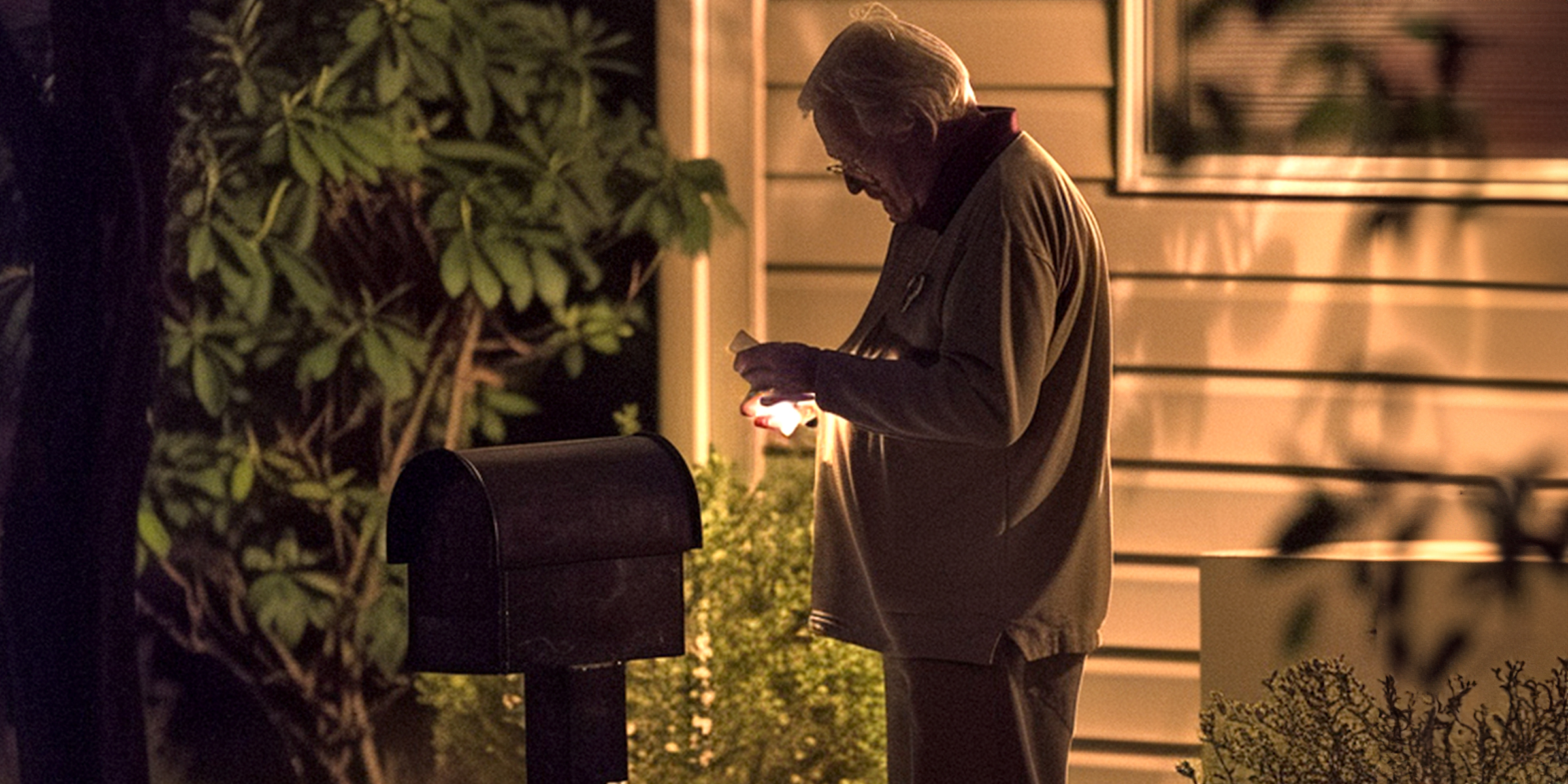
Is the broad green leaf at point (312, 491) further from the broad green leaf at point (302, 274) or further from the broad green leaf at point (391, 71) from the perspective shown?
the broad green leaf at point (391, 71)

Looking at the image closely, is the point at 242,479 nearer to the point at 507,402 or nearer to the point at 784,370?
the point at 507,402

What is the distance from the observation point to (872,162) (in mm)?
3545

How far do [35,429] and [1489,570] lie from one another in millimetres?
2736

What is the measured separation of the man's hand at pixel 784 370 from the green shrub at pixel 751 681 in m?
1.68

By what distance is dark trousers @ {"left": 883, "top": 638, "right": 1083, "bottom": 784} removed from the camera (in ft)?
11.5

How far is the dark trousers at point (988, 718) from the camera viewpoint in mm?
3514

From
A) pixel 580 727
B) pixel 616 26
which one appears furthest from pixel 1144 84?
pixel 580 727

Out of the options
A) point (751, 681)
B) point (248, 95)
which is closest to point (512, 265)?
point (248, 95)

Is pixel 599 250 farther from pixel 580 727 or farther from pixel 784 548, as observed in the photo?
pixel 580 727

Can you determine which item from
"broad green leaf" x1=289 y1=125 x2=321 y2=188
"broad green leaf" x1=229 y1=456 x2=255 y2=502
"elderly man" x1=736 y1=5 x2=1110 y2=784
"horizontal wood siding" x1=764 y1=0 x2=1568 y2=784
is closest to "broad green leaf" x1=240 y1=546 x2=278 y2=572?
"broad green leaf" x1=229 y1=456 x2=255 y2=502

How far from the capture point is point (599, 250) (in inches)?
222

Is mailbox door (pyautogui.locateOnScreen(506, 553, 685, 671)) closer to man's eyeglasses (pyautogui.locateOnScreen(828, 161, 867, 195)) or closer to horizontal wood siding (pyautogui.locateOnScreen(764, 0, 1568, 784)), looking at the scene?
man's eyeglasses (pyautogui.locateOnScreen(828, 161, 867, 195))

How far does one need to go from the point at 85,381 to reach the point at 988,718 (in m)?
1.86

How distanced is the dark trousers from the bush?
2.01 ft
